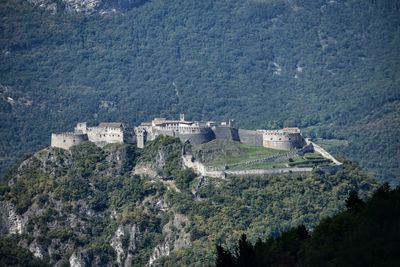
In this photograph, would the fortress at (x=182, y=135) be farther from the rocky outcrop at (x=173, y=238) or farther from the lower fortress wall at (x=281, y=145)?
the rocky outcrop at (x=173, y=238)

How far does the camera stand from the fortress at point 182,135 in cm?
14100

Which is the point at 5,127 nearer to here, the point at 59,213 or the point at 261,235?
the point at 59,213

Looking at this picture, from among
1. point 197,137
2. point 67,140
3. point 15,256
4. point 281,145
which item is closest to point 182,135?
point 197,137

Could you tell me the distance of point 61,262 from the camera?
135 m

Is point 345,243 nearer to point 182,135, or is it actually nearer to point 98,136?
point 182,135

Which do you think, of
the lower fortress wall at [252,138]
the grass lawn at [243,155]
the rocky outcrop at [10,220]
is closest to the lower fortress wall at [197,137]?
the grass lawn at [243,155]

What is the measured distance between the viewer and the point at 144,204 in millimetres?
137375

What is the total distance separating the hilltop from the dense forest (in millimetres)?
31420

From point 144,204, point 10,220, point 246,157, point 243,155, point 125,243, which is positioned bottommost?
point 125,243

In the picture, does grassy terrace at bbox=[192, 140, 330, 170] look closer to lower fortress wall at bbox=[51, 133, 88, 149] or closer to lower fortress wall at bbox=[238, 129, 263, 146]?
lower fortress wall at bbox=[238, 129, 263, 146]

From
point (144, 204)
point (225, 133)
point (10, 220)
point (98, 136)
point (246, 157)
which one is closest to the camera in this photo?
point (144, 204)

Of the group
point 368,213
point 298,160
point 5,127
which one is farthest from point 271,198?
point 5,127

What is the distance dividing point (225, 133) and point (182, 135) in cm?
373

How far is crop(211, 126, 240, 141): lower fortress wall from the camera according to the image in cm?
14200
